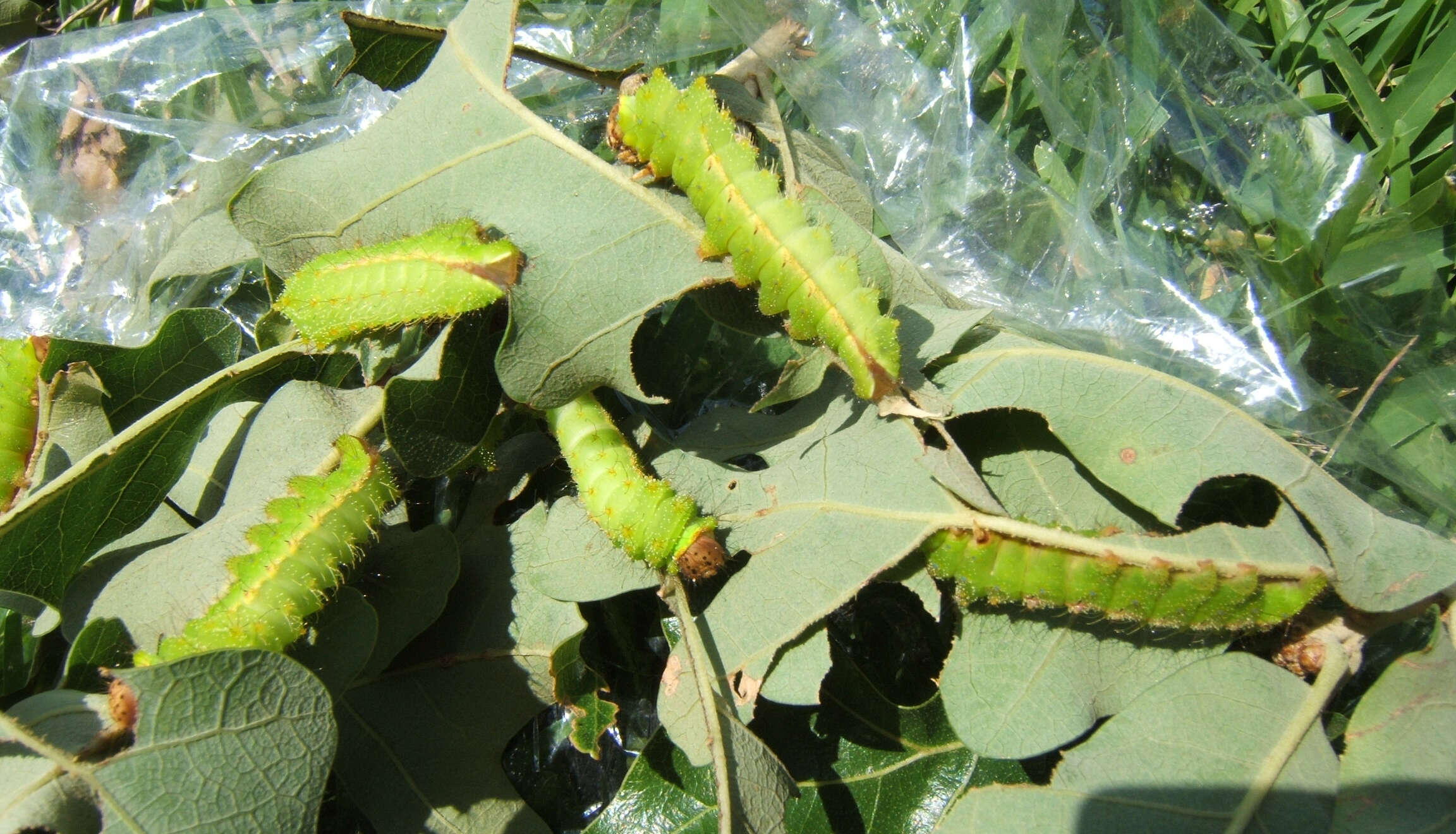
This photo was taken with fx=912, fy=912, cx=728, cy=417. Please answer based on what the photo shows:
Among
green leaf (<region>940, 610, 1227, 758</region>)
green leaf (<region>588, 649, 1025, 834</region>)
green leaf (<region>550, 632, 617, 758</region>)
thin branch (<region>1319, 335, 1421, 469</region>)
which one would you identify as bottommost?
green leaf (<region>588, 649, 1025, 834</region>)

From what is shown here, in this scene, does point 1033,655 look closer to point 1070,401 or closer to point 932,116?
point 1070,401

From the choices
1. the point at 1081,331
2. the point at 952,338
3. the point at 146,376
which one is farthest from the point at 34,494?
the point at 1081,331

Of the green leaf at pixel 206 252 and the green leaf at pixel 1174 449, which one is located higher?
the green leaf at pixel 1174 449

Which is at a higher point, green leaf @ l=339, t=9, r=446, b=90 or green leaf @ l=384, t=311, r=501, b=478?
green leaf @ l=339, t=9, r=446, b=90

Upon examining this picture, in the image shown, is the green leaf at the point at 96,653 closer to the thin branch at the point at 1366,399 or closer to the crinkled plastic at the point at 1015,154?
the crinkled plastic at the point at 1015,154

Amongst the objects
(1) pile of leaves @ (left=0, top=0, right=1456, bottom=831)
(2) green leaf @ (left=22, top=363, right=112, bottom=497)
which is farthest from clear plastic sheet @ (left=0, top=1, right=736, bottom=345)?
(1) pile of leaves @ (left=0, top=0, right=1456, bottom=831)

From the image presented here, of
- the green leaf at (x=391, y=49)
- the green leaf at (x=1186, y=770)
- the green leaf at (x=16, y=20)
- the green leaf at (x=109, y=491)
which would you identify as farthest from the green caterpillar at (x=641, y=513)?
the green leaf at (x=16, y=20)

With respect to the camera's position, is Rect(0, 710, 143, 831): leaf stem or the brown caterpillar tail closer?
Rect(0, 710, 143, 831): leaf stem

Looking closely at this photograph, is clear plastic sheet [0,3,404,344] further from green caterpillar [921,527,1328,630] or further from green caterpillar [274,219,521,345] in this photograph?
green caterpillar [921,527,1328,630]
